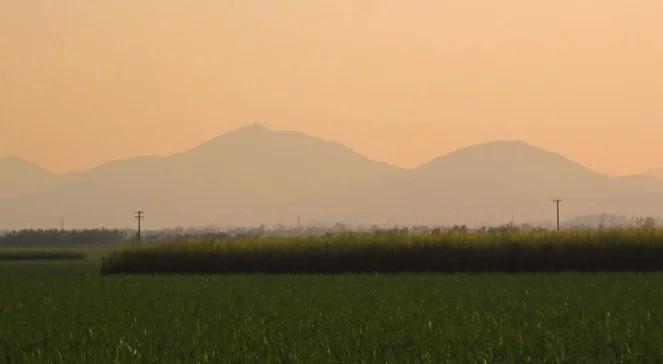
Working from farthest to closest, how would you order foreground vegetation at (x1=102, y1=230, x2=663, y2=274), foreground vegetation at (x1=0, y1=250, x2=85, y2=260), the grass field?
foreground vegetation at (x1=0, y1=250, x2=85, y2=260) → foreground vegetation at (x1=102, y1=230, x2=663, y2=274) → the grass field

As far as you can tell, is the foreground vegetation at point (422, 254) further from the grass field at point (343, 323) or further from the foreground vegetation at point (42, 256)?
the foreground vegetation at point (42, 256)

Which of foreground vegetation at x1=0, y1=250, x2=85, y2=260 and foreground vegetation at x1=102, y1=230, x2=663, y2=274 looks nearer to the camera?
foreground vegetation at x1=102, y1=230, x2=663, y2=274

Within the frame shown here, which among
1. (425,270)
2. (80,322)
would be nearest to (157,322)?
(80,322)

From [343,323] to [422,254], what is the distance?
37.6 m

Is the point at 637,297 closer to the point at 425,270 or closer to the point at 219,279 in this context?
the point at 219,279

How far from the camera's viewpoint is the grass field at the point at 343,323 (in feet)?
62.7

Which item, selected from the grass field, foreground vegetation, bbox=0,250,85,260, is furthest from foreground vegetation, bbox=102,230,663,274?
foreground vegetation, bbox=0,250,85,260

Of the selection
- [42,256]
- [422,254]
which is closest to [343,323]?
[422,254]

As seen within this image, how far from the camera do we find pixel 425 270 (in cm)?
6150

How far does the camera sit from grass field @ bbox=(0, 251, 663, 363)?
753 inches

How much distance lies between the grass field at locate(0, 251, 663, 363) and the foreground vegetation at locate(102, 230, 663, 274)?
56.8 ft

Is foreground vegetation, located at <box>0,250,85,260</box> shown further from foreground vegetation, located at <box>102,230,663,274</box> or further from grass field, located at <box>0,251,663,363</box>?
grass field, located at <box>0,251,663,363</box>

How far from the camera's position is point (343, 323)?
82.2 feet

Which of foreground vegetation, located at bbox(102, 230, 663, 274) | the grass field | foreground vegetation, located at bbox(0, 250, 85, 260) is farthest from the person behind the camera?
foreground vegetation, located at bbox(0, 250, 85, 260)
